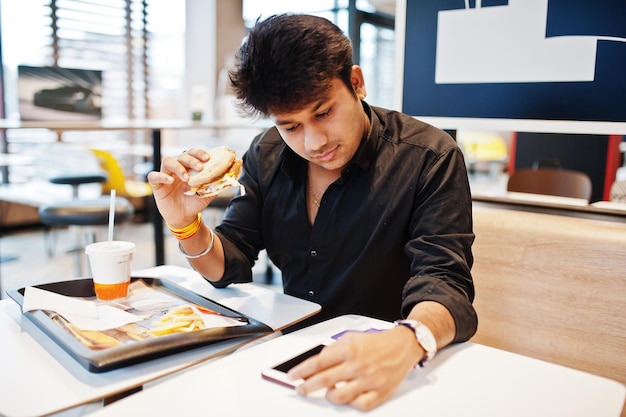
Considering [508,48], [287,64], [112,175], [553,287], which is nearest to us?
[287,64]

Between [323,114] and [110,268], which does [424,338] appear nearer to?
[323,114]

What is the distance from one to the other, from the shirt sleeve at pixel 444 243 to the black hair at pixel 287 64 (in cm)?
33

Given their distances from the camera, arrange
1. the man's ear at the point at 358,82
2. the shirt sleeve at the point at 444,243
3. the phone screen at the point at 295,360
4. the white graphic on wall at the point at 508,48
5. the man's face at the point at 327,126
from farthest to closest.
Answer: the white graphic on wall at the point at 508,48
the man's ear at the point at 358,82
the man's face at the point at 327,126
the shirt sleeve at the point at 444,243
the phone screen at the point at 295,360

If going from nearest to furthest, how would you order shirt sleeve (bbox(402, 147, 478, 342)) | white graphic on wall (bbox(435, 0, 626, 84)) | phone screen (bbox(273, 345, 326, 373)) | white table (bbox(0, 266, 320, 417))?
white table (bbox(0, 266, 320, 417)) < phone screen (bbox(273, 345, 326, 373)) < shirt sleeve (bbox(402, 147, 478, 342)) < white graphic on wall (bbox(435, 0, 626, 84))

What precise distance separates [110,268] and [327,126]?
57cm

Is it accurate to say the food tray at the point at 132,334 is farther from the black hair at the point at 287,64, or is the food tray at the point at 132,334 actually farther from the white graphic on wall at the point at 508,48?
the white graphic on wall at the point at 508,48

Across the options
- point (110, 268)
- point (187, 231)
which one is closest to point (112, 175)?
point (187, 231)

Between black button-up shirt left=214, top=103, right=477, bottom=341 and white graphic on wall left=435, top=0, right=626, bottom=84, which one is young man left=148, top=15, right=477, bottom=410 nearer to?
black button-up shirt left=214, top=103, right=477, bottom=341

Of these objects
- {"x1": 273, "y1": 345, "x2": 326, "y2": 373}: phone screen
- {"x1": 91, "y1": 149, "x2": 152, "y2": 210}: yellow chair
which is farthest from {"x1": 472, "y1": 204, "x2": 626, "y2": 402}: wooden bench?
{"x1": 91, "y1": 149, "x2": 152, "y2": 210}: yellow chair

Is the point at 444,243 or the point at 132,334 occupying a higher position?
the point at 444,243

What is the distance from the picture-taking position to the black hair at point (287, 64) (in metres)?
1.17

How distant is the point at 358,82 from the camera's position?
53.8 inches

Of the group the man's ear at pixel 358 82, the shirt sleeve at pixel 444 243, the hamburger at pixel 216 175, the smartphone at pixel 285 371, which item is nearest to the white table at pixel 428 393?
the smartphone at pixel 285 371

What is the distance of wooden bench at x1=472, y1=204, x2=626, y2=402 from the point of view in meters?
1.43
